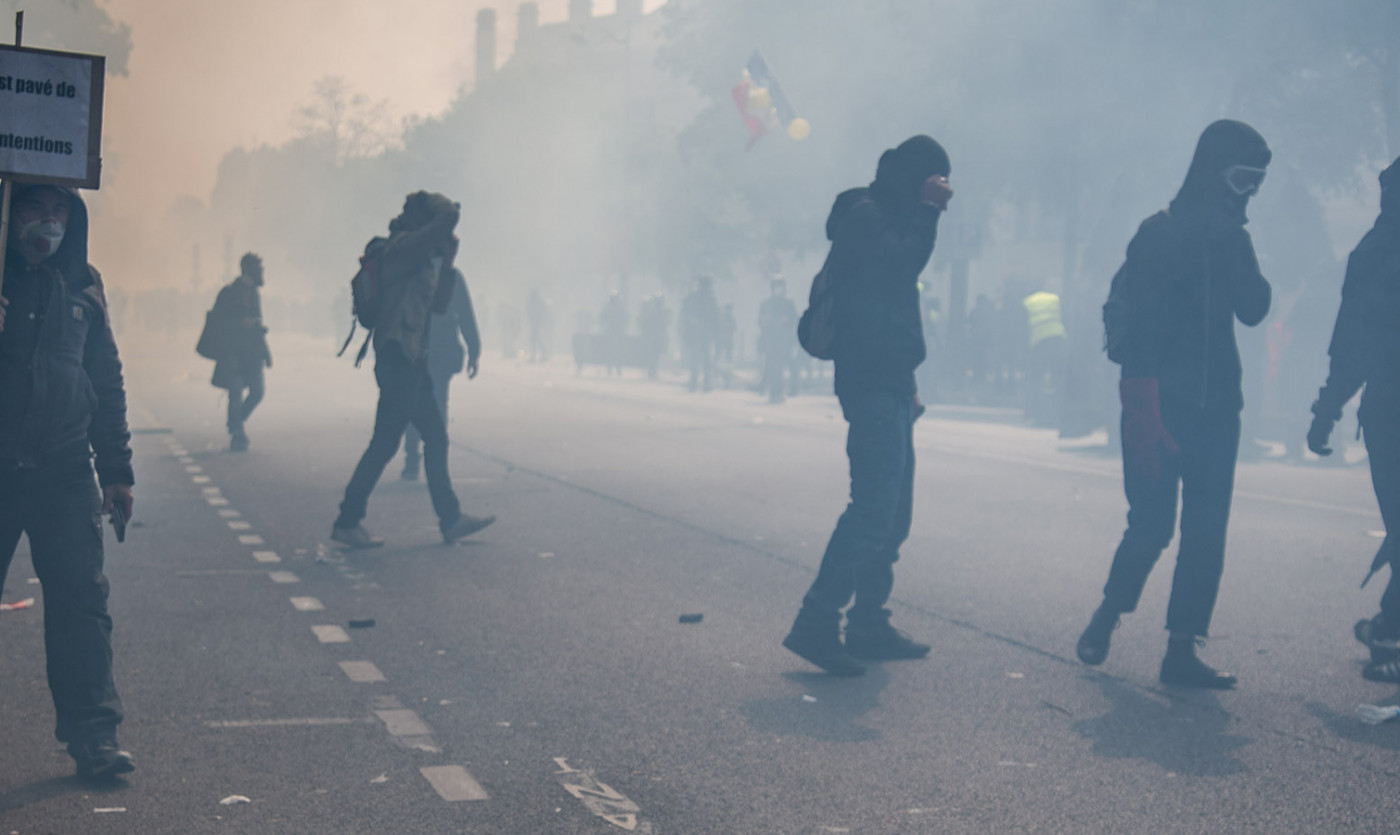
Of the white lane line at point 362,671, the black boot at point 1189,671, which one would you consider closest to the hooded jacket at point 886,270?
the black boot at point 1189,671

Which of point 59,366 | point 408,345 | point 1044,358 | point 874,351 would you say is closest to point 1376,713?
point 874,351

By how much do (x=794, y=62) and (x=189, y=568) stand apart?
27.2m

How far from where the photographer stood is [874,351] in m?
6.41

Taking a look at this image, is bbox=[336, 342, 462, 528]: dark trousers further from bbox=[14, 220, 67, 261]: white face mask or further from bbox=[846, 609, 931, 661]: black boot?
bbox=[14, 220, 67, 261]: white face mask

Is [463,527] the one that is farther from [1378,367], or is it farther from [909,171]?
[1378,367]

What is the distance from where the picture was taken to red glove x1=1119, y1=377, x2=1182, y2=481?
6.23 metres

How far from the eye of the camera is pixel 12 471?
4.77 m

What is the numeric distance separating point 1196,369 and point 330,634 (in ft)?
12.7

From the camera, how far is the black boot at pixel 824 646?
636 cm

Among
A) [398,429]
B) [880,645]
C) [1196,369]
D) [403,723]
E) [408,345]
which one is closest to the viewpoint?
[403,723]

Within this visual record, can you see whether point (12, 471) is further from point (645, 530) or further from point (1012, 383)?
point (1012, 383)

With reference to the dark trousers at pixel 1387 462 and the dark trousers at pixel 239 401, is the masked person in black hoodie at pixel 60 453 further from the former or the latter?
the dark trousers at pixel 239 401

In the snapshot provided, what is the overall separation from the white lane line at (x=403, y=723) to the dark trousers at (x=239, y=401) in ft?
39.2

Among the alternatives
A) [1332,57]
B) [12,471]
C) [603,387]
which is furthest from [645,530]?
[603,387]
